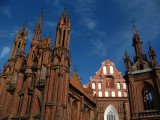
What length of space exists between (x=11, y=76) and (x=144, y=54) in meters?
22.1

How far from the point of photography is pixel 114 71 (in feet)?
118

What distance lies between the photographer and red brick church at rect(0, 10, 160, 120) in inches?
730

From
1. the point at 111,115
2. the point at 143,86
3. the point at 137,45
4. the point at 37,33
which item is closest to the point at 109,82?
the point at 111,115

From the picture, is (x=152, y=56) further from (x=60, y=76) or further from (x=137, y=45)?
(x=60, y=76)

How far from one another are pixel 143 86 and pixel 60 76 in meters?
12.0

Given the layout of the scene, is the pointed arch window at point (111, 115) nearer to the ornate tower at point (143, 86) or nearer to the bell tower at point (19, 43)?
the ornate tower at point (143, 86)

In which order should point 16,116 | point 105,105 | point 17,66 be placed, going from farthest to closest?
point 105,105 < point 17,66 < point 16,116

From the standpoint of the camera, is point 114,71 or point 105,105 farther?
point 114,71

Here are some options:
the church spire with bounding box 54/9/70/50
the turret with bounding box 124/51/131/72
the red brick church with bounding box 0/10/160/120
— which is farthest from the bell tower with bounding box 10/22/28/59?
the turret with bounding box 124/51/131/72

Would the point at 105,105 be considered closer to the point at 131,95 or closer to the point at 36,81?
the point at 131,95

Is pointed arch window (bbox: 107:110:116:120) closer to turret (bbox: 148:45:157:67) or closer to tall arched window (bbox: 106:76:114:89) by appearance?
tall arched window (bbox: 106:76:114:89)

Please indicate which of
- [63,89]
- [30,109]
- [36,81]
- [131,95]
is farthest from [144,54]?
[30,109]

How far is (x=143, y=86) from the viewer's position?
22672 mm

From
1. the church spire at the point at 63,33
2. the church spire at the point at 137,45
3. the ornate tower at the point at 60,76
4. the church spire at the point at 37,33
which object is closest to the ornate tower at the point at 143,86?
the church spire at the point at 137,45
